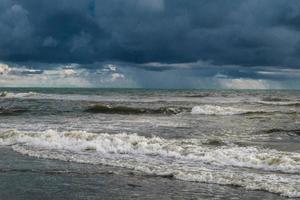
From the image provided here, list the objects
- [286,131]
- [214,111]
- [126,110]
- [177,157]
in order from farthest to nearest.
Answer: [126,110]
[214,111]
[286,131]
[177,157]

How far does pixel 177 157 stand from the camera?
54.5 ft

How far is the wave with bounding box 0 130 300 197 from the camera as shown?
12.8 meters

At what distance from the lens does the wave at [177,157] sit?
12.8 metres

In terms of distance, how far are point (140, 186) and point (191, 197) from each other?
5.48 feet

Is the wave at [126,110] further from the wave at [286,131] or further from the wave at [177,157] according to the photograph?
the wave at [177,157]

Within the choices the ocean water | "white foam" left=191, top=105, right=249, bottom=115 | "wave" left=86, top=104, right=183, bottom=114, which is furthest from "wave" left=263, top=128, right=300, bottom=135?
"wave" left=86, top=104, right=183, bottom=114

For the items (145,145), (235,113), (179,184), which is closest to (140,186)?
(179,184)

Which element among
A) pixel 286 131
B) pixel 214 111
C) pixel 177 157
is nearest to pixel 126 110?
pixel 214 111

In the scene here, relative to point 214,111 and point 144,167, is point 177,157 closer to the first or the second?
point 144,167

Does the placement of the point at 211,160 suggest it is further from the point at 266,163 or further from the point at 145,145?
the point at 145,145

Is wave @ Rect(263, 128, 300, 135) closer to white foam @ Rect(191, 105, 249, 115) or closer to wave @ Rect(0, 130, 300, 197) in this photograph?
wave @ Rect(0, 130, 300, 197)

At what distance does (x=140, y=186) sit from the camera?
12.2m

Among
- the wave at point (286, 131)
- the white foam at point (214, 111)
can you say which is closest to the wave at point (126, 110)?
the white foam at point (214, 111)

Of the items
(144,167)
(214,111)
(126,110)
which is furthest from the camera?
(126,110)
